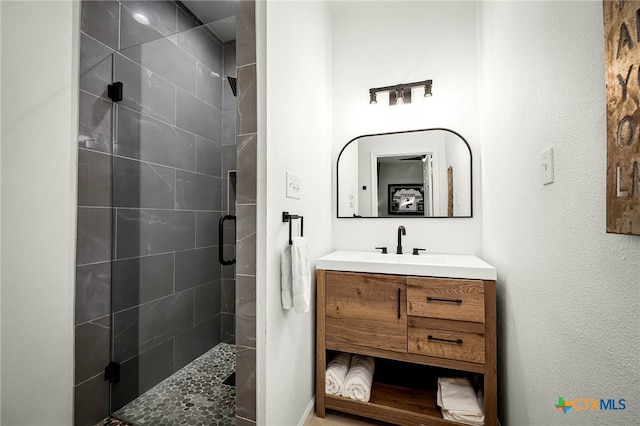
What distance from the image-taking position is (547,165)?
862 millimetres

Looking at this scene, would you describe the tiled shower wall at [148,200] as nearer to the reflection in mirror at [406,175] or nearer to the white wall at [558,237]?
→ the reflection in mirror at [406,175]

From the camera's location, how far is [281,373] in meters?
1.22

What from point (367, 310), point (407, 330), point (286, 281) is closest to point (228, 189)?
point (286, 281)

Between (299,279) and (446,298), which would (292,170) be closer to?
(299,279)

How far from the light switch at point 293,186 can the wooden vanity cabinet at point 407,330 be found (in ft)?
1.58

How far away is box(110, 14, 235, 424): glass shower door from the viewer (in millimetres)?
1481

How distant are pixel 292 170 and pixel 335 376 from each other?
1.20 meters

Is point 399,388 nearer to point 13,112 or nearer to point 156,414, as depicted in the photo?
point 156,414

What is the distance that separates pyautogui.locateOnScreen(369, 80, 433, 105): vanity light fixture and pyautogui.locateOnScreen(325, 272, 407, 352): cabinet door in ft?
4.24

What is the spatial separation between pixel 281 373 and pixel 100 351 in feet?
3.23

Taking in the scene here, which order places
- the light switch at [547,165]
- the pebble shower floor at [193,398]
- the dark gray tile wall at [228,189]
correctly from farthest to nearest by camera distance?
the dark gray tile wall at [228,189]
the pebble shower floor at [193,398]
the light switch at [547,165]

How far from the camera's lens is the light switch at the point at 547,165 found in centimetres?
84

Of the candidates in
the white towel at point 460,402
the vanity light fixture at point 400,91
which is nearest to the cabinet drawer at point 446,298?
the white towel at point 460,402

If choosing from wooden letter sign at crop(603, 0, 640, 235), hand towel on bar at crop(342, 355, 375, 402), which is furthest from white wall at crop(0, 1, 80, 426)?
wooden letter sign at crop(603, 0, 640, 235)
